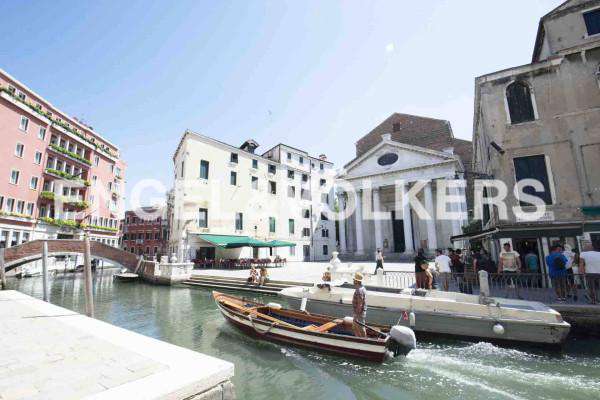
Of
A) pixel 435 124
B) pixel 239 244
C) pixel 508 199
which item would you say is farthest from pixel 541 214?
pixel 435 124

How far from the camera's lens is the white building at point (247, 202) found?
2627 centimetres

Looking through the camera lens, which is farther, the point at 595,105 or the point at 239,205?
the point at 239,205

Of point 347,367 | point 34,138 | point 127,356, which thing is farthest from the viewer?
point 34,138

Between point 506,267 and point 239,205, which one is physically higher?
point 239,205

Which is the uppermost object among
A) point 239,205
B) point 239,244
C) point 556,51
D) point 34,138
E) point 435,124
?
point 435,124

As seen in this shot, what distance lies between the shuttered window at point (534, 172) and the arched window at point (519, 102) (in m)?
1.85

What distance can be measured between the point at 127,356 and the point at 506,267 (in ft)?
39.4

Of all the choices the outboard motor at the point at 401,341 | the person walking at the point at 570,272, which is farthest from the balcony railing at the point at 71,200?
the person walking at the point at 570,272

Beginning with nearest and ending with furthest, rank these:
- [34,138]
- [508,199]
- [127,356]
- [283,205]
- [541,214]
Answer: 1. [127,356]
2. [541,214]
3. [508,199]
4. [34,138]
5. [283,205]

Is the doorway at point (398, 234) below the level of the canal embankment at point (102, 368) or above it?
above

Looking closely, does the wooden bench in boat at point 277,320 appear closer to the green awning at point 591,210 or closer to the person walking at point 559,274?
the person walking at point 559,274

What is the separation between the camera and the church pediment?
2925 cm

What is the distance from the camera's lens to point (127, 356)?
13.5ft

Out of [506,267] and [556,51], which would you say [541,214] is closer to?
[506,267]
